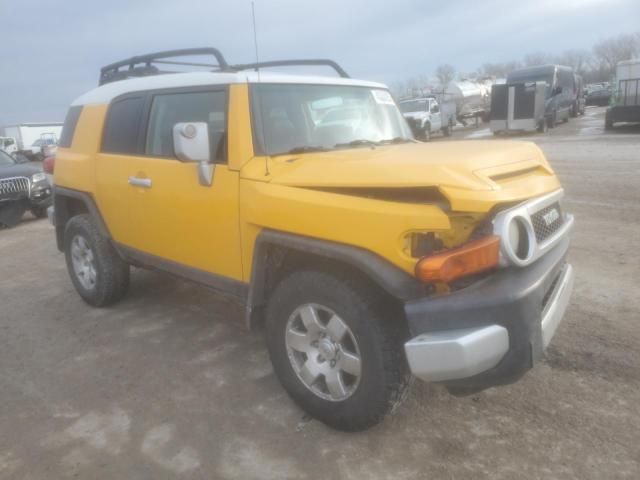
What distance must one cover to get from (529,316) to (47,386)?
3.13 m

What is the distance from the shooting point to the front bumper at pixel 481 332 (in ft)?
7.40

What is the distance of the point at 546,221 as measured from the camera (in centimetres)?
281

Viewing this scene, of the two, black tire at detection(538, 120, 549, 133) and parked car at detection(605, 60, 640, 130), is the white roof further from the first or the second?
black tire at detection(538, 120, 549, 133)

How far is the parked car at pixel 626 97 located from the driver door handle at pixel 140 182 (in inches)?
837

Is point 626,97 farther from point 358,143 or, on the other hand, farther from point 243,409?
point 243,409

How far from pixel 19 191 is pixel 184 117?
7485mm

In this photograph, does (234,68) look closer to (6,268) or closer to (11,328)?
(11,328)

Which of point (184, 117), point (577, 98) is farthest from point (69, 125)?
point (577, 98)

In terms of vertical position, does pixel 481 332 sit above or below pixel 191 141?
below

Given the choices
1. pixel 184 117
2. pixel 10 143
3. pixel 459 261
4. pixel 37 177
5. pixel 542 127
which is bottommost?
pixel 10 143

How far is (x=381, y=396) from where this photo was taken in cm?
262

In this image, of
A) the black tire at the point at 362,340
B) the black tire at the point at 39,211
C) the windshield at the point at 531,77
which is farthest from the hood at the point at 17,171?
the windshield at the point at 531,77

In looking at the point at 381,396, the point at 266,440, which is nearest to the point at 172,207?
the point at 266,440

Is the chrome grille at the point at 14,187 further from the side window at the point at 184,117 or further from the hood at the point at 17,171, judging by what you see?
the side window at the point at 184,117
